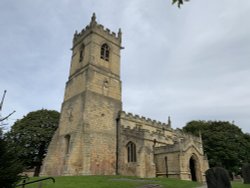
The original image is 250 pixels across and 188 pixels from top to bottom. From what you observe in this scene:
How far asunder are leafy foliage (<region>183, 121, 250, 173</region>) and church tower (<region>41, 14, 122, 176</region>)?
19.5 m

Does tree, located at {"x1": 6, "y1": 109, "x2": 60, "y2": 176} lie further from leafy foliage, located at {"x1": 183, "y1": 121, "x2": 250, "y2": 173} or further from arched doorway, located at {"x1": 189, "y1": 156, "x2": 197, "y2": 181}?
leafy foliage, located at {"x1": 183, "y1": 121, "x2": 250, "y2": 173}

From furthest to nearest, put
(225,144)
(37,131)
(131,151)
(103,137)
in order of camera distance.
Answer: (225,144)
(37,131)
(103,137)
(131,151)

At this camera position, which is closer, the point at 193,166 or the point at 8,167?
the point at 8,167

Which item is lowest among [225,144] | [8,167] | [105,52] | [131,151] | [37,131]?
[8,167]

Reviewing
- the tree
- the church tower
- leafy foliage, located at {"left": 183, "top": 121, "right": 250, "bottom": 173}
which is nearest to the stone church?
the church tower

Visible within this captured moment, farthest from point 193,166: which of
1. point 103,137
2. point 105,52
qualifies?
point 105,52

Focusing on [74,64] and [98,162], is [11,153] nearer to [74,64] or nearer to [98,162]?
[98,162]

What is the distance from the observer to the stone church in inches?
940

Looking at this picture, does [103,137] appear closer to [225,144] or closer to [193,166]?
[193,166]

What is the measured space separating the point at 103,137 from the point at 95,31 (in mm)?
15313

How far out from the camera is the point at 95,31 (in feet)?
104

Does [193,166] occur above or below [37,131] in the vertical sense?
A: below

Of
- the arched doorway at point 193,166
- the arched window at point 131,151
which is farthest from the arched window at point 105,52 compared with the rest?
the arched doorway at point 193,166

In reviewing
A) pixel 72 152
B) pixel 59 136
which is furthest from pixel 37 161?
pixel 72 152
